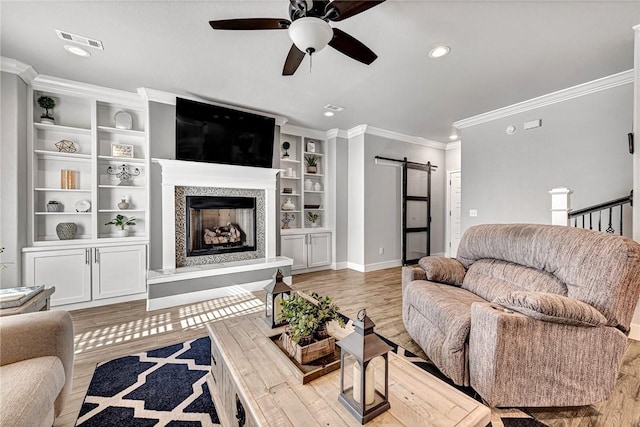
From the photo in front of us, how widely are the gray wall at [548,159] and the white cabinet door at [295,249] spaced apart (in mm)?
2796

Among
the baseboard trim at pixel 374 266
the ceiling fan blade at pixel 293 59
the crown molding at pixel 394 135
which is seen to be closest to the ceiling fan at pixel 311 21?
the ceiling fan blade at pixel 293 59

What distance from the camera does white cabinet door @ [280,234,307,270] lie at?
184 inches

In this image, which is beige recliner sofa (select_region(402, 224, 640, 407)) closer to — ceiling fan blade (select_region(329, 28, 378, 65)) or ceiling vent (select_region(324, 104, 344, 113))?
ceiling fan blade (select_region(329, 28, 378, 65))

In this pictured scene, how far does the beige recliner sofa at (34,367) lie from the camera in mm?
973

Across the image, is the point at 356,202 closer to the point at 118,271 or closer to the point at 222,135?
the point at 222,135

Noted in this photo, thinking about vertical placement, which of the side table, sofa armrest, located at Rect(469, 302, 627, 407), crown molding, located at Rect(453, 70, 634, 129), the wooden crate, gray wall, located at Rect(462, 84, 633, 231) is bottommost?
sofa armrest, located at Rect(469, 302, 627, 407)

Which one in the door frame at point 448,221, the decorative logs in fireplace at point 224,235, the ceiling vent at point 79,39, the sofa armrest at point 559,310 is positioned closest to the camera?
the sofa armrest at point 559,310

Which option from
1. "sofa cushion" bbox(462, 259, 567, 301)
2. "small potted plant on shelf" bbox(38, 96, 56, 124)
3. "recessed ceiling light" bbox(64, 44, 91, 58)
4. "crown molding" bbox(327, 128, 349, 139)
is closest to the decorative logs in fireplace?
"small potted plant on shelf" bbox(38, 96, 56, 124)

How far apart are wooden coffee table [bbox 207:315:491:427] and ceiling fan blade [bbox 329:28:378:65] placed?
1.96 metres

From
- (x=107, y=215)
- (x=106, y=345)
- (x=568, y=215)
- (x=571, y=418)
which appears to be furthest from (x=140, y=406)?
(x=568, y=215)

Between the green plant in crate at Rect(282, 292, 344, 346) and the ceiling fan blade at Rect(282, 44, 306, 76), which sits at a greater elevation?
the ceiling fan blade at Rect(282, 44, 306, 76)

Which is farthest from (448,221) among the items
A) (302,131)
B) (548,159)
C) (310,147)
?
(302,131)

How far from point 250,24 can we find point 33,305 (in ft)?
7.27

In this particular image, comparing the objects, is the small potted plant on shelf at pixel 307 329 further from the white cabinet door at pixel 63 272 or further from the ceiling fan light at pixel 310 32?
the white cabinet door at pixel 63 272
